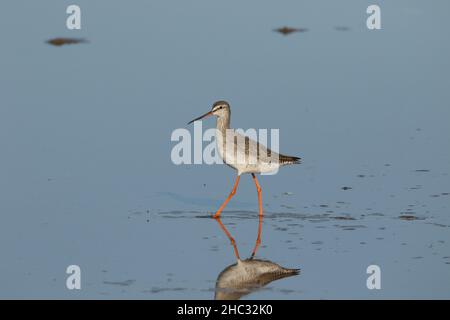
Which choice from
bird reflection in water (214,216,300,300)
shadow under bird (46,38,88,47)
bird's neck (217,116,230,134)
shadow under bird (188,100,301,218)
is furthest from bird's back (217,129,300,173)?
shadow under bird (46,38,88,47)

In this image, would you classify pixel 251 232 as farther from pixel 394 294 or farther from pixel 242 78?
pixel 242 78

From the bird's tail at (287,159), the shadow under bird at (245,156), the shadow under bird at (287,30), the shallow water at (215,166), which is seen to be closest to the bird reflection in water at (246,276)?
the shallow water at (215,166)

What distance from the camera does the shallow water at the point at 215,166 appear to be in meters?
11.2

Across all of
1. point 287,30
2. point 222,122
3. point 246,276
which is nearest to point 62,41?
point 287,30

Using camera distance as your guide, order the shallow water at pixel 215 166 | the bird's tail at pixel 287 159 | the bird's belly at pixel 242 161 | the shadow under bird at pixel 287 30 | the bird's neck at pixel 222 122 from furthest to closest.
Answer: the shadow under bird at pixel 287 30
the bird's neck at pixel 222 122
the bird's tail at pixel 287 159
the bird's belly at pixel 242 161
the shallow water at pixel 215 166

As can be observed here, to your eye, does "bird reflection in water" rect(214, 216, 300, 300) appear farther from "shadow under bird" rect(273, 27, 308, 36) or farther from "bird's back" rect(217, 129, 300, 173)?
"shadow under bird" rect(273, 27, 308, 36)

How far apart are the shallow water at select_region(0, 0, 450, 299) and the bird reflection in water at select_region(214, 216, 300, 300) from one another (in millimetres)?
126

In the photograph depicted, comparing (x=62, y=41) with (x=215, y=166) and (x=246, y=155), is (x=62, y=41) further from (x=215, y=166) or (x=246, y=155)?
(x=246, y=155)

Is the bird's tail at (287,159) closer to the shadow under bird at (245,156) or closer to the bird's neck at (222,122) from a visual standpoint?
the shadow under bird at (245,156)

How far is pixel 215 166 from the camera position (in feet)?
52.6

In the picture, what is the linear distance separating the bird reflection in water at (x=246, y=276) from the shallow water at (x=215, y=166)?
0.41 ft

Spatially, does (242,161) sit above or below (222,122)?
below

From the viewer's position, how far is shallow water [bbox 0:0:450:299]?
1124 cm

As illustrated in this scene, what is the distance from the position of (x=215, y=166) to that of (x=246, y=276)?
5249mm
